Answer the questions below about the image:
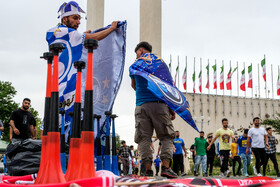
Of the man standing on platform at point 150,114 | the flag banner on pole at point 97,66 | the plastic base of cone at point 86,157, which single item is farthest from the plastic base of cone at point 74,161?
the man standing on platform at point 150,114

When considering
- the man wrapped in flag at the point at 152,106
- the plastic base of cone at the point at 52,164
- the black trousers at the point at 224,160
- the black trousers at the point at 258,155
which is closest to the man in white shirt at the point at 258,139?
the black trousers at the point at 258,155

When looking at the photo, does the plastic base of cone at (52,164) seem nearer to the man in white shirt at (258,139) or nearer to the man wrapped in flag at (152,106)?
the man wrapped in flag at (152,106)

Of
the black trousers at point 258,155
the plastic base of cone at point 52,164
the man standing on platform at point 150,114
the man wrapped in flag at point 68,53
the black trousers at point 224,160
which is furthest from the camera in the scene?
the black trousers at point 224,160

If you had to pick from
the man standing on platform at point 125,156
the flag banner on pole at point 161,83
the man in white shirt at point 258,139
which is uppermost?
the flag banner on pole at point 161,83

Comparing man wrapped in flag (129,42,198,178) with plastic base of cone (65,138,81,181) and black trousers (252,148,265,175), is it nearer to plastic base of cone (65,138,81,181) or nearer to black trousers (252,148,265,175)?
plastic base of cone (65,138,81,181)

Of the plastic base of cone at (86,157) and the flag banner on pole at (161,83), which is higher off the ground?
the flag banner on pole at (161,83)

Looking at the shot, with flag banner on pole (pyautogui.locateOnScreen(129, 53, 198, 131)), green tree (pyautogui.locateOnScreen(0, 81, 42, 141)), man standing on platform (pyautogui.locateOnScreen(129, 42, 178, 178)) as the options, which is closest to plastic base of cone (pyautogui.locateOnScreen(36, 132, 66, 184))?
flag banner on pole (pyautogui.locateOnScreen(129, 53, 198, 131))

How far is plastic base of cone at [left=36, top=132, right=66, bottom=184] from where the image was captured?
207cm

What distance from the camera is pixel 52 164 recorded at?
2.13 metres

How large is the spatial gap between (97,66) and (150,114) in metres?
0.83

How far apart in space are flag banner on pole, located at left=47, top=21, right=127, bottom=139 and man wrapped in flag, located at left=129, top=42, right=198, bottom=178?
0.29 metres

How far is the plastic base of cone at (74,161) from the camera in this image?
2.15 meters

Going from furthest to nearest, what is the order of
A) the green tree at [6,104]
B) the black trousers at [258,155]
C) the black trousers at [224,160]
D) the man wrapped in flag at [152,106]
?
the green tree at [6,104] < the black trousers at [224,160] < the black trousers at [258,155] < the man wrapped in flag at [152,106]

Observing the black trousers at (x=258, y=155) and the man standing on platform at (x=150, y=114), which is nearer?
the man standing on platform at (x=150, y=114)
